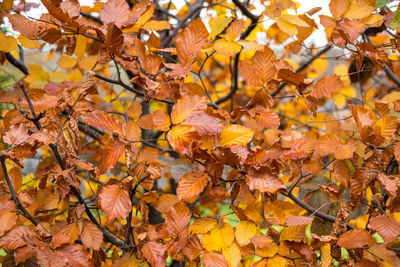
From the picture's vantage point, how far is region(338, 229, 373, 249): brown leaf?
0.78 metres

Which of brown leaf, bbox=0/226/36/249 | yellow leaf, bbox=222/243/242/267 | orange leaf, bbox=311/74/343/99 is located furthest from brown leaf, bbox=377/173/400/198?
brown leaf, bbox=0/226/36/249

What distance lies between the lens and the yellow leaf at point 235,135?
2.58ft

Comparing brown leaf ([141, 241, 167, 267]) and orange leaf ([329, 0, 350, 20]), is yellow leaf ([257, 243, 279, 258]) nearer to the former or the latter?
brown leaf ([141, 241, 167, 267])

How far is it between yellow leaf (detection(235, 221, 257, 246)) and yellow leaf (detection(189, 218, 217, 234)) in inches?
2.6

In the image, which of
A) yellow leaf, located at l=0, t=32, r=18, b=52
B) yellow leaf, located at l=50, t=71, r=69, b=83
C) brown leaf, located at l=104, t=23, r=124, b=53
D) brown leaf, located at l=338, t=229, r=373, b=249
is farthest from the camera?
yellow leaf, located at l=50, t=71, r=69, b=83

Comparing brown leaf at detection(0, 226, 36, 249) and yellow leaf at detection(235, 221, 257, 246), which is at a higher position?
brown leaf at detection(0, 226, 36, 249)

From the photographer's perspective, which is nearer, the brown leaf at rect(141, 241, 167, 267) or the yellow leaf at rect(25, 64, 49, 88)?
the brown leaf at rect(141, 241, 167, 267)

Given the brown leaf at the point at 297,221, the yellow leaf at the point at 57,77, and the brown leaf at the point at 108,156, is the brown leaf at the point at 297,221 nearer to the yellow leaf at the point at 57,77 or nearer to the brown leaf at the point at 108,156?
the brown leaf at the point at 108,156

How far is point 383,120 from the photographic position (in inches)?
37.2

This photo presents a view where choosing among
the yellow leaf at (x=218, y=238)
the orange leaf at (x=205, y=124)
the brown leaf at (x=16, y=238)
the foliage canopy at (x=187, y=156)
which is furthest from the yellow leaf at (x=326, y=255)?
the brown leaf at (x=16, y=238)

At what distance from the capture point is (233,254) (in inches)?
33.5

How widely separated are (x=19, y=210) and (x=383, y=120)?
964 millimetres

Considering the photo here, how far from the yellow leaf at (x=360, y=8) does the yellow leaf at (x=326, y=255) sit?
613mm

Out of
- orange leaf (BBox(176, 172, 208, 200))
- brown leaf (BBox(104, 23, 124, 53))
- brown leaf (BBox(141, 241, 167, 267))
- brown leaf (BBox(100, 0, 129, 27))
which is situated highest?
brown leaf (BBox(100, 0, 129, 27))
